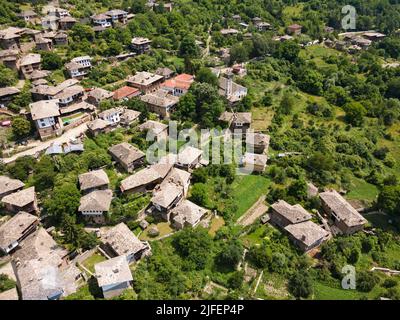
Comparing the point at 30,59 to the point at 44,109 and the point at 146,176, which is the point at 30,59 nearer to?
the point at 44,109

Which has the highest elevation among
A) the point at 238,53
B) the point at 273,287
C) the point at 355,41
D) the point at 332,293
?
the point at 238,53

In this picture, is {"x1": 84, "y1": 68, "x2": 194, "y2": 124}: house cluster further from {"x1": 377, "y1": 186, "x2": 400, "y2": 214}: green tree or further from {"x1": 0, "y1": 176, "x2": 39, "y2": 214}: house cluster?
{"x1": 377, "y1": 186, "x2": 400, "y2": 214}: green tree

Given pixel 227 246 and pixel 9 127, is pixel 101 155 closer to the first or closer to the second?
pixel 9 127

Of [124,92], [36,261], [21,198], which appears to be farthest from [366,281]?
[124,92]

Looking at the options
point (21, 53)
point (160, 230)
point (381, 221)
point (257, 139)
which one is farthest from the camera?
point (21, 53)

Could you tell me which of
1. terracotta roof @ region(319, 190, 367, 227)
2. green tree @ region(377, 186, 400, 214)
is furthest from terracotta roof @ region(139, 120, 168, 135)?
green tree @ region(377, 186, 400, 214)

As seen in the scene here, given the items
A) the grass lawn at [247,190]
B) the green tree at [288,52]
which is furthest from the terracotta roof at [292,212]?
the green tree at [288,52]
